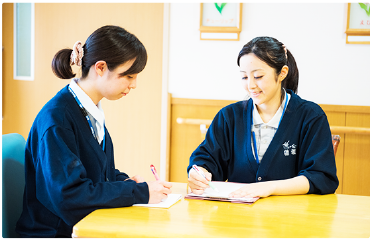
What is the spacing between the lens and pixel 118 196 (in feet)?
3.90

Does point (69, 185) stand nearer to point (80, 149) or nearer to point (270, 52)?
point (80, 149)

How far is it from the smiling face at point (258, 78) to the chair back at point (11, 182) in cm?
103

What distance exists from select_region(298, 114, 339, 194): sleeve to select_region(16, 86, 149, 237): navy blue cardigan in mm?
696

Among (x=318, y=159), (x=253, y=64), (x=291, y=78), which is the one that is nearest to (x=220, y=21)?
(x=291, y=78)

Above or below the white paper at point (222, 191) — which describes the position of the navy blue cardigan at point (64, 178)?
above

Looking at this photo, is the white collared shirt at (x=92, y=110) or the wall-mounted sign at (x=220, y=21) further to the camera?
the wall-mounted sign at (x=220, y=21)

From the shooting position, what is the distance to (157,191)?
4.14 feet

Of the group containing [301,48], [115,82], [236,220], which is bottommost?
[236,220]

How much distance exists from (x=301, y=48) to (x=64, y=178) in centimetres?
237

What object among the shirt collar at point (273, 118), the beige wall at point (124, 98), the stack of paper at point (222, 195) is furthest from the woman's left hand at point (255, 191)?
the beige wall at point (124, 98)

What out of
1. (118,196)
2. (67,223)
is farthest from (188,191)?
(67,223)

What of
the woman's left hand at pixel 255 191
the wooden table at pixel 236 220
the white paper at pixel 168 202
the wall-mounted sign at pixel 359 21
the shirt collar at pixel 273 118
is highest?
the wall-mounted sign at pixel 359 21

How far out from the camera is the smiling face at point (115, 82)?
136 cm

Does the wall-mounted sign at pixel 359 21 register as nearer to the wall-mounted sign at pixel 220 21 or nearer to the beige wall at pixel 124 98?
the wall-mounted sign at pixel 220 21
